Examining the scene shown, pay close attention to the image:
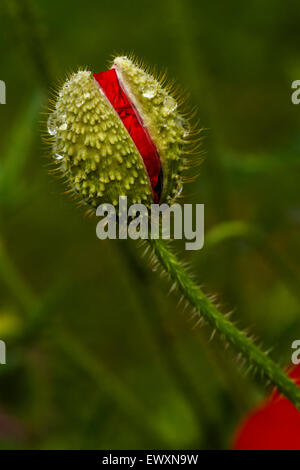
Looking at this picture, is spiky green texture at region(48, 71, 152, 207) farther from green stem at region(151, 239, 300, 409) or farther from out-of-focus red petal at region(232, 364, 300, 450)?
out-of-focus red petal at region(232, 364, 300, 450)

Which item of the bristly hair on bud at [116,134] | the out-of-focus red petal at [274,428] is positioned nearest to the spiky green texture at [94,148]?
the bristly hair on bud at [116,134]

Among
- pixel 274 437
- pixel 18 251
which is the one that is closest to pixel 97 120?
pixel 274 437

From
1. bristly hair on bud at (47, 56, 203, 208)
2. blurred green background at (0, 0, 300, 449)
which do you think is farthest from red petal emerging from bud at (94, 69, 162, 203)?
blurred green background at (0, 0, 300, 449)

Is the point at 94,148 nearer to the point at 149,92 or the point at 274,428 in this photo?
the point at 149,92

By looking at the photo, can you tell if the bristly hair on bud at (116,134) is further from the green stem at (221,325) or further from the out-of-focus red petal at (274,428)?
the out-of-focus red petal at (274,428)

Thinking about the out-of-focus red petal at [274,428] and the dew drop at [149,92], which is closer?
the dew drop at [149,92]

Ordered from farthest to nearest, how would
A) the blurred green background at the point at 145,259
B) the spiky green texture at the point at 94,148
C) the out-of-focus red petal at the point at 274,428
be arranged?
the blurred green background at the point at 145,259, the out-of-focus red petal at the point at 274,428, the spiky green texture at the point at 94,148
